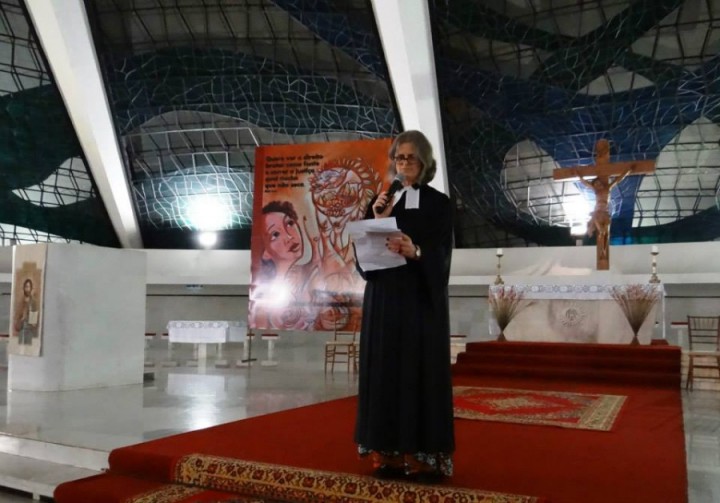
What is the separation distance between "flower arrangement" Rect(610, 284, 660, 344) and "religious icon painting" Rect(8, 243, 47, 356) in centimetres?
628

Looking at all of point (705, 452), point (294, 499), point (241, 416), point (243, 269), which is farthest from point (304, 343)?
point (294, 499)

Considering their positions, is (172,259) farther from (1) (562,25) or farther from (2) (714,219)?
(2) (714,219)

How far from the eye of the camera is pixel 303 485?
2842mm

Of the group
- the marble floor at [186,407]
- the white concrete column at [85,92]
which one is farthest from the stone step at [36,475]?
the white concrete column at [85,92]

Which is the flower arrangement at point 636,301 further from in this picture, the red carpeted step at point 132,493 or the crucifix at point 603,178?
the red carpeted step at point 132,493

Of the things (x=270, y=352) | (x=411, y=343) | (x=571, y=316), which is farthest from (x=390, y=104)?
(x=411, y=343)

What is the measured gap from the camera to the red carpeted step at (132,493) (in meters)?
2.93

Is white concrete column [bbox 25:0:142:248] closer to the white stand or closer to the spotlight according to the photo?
the spotlight

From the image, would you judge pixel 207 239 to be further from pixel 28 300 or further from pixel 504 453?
pixel 504 453

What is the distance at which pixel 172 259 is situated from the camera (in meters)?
15.1

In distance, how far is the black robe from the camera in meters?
2.77

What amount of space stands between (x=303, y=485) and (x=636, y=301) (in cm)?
611

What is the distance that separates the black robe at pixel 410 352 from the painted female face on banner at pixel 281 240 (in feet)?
15.9

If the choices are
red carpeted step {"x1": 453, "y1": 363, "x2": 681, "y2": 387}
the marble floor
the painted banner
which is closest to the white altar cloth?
the marble floor
